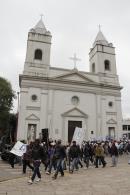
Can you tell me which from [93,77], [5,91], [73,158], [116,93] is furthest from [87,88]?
[73,158]

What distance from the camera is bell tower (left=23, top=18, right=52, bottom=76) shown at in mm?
33750

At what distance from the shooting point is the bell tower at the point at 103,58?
37.8m

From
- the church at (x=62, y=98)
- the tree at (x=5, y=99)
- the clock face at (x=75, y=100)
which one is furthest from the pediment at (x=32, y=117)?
the tree at (x=5, y=99)

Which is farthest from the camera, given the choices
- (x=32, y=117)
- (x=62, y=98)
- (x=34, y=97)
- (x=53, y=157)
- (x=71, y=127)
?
(x=62, y=98)

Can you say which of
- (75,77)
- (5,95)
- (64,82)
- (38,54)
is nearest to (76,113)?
(64,82)

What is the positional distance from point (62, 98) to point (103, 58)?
10.7 metres

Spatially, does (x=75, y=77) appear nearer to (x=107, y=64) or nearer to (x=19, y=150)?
(x=107, y=64)

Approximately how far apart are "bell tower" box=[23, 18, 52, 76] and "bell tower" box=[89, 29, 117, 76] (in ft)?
26.7

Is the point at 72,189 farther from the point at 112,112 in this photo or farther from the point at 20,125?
the point at 112,112

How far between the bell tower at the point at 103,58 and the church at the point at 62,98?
180 mm

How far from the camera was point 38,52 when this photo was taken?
35562 millimetres

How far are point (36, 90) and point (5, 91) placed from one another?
8780 mm

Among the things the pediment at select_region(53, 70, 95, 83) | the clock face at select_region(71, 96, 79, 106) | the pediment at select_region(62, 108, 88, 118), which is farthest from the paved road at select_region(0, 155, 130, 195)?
the pediment at select_region(53, 70, 95, 83)

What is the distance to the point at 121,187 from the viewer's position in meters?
8.54
